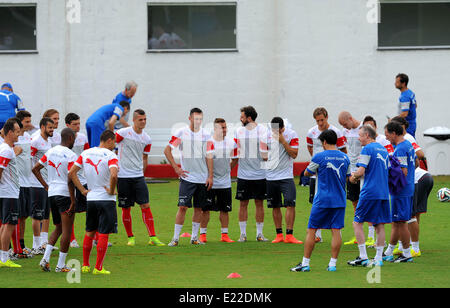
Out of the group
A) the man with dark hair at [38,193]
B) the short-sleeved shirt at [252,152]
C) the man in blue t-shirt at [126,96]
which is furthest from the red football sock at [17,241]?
the short-sleeved shirt at [252,152]

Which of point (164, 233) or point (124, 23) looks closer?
point (164, 233)

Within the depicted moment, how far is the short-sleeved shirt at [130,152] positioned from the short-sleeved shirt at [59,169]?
256cm

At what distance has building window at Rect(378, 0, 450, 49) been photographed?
25625mm

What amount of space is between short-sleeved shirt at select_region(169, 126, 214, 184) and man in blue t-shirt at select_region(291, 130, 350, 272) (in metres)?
3.57

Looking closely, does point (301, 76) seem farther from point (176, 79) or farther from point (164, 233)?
point (164, 233)

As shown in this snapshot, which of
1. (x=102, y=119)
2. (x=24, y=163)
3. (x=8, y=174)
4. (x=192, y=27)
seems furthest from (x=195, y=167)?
(x=192, y=27)

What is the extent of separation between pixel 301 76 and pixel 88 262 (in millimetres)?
15595

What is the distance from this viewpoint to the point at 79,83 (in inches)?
1011

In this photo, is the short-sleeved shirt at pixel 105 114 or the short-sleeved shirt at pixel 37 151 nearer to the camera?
the short-sleeved shirt at pixel 37 151

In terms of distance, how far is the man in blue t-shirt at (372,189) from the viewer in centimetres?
1124

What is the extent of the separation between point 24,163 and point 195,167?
298cm

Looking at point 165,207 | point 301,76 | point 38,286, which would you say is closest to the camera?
point 38,286

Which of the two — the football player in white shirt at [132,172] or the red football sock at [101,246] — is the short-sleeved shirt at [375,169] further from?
the football player in white shirt at [132,172]
